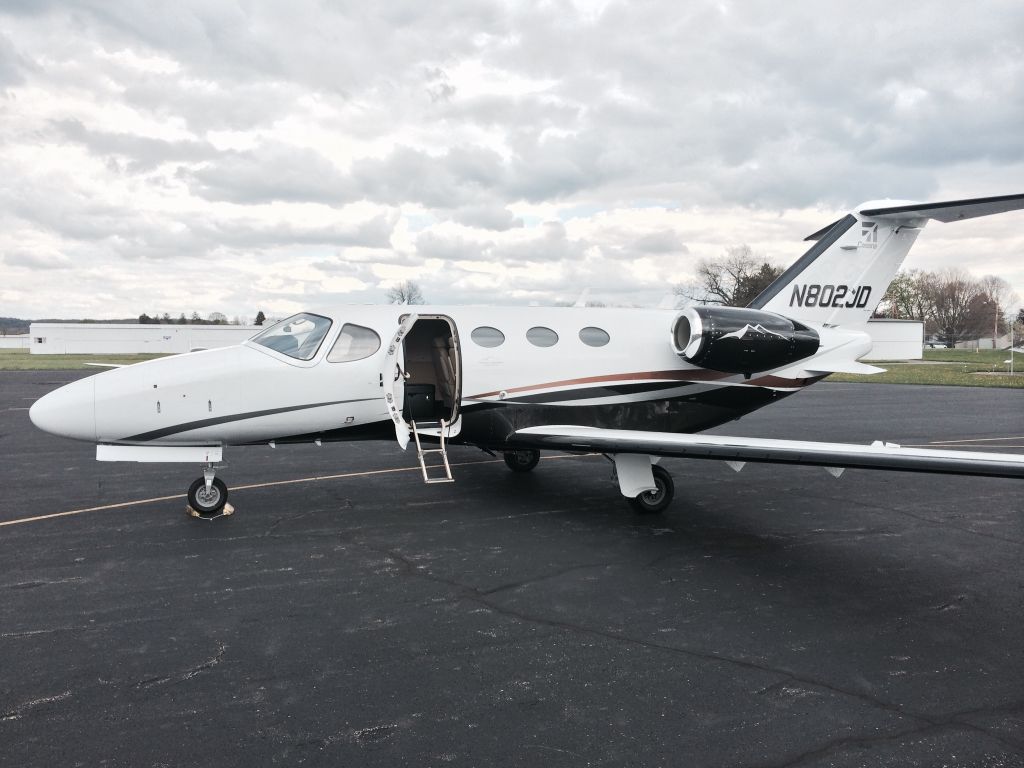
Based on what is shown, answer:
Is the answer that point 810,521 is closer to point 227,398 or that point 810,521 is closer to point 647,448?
point 647,448

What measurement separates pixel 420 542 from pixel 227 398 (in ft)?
9.68

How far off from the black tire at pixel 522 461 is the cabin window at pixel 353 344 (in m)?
3.55

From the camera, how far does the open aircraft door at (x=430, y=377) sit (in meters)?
9.57

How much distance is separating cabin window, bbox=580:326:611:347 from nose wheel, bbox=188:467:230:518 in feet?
17.2

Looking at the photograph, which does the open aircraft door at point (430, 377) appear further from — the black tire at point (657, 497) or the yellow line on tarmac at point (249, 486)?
the black tire at point (657, 497)

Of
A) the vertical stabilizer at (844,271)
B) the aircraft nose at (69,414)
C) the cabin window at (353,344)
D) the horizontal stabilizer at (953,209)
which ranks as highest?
the horizontal stabilizer at (953,209)

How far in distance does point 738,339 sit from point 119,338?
76.7 metres

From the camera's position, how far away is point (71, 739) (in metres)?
3.92

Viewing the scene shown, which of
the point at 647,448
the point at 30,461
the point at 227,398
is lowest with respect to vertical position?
the point at 30,461

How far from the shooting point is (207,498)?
8688 millimetres

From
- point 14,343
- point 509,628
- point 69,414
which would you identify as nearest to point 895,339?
point 509,628

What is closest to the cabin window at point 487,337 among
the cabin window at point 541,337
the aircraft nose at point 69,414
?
the cabin window at point 541,337

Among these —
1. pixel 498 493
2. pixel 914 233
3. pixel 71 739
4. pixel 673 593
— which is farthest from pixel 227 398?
pixel 914 233

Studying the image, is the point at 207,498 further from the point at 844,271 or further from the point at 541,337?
the point at 844,271
